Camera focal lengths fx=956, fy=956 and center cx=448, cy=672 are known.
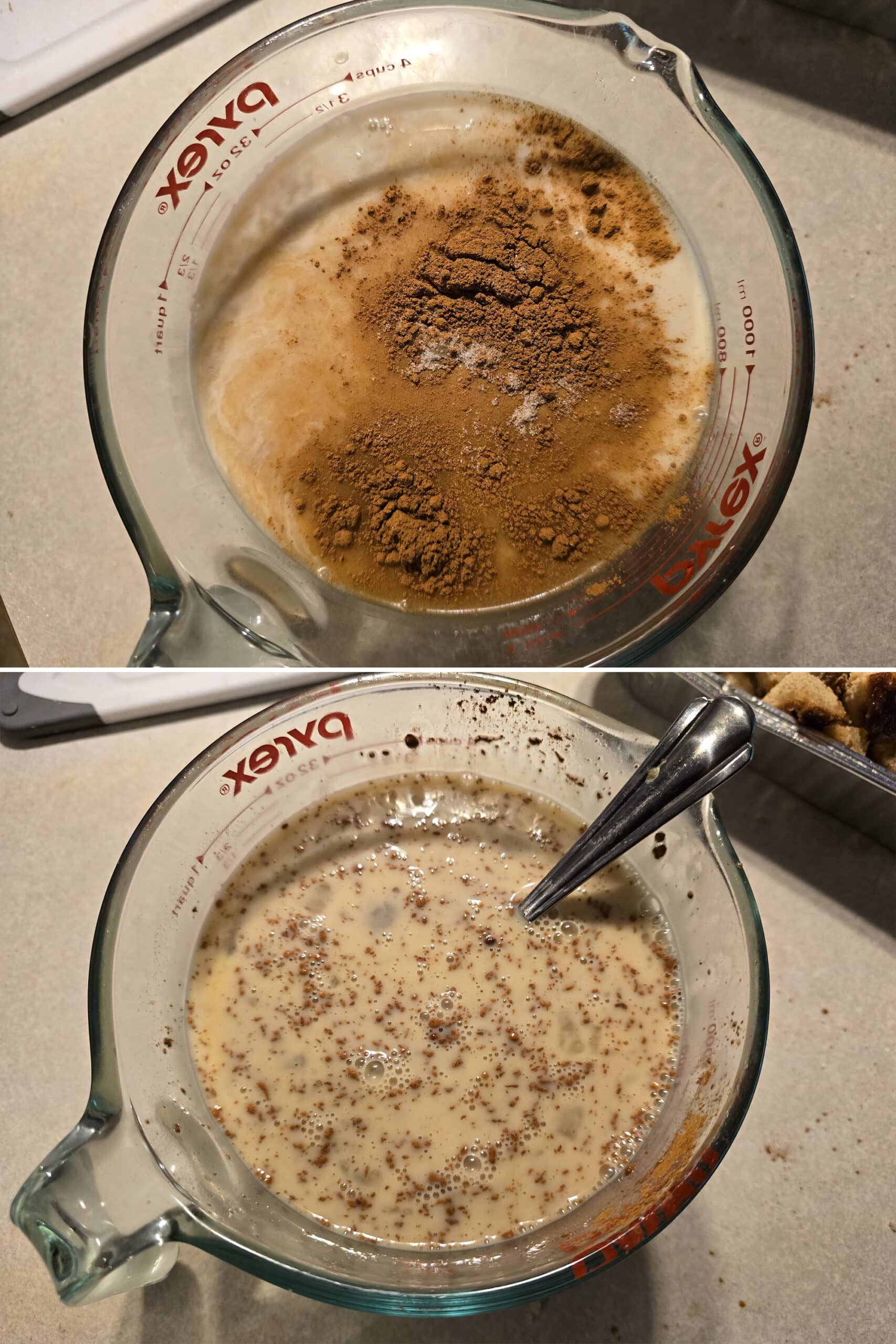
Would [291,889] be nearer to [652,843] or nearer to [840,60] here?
[652,843]

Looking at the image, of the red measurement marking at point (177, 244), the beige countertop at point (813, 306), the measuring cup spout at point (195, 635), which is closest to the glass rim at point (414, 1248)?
the measuring cup spout at point (195, 635)

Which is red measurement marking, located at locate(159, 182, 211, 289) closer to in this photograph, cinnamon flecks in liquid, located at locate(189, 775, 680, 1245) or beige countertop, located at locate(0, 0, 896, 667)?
beige countertop, located at locate(0, 0, 896, 667)

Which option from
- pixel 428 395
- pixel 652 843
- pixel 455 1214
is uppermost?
pixel 428 395

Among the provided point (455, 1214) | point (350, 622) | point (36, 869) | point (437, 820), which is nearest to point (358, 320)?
point (350, 622)

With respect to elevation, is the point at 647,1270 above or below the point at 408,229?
below

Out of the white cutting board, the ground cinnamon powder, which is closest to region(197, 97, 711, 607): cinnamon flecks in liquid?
the ground cinnamon powder

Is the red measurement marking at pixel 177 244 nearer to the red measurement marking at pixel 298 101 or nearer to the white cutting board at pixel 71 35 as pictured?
the red measurement marking at pixel 298 101
